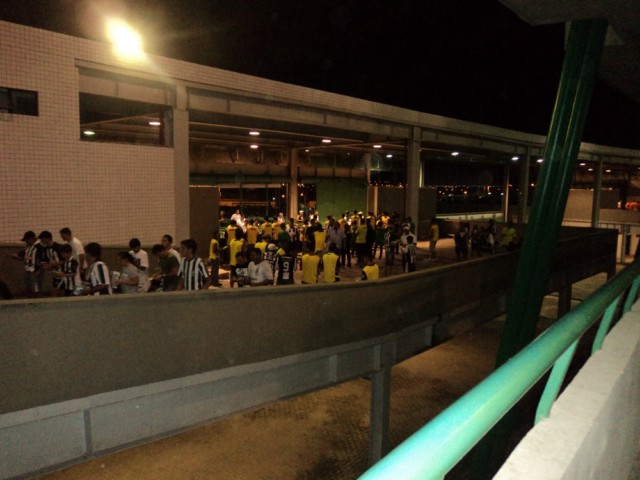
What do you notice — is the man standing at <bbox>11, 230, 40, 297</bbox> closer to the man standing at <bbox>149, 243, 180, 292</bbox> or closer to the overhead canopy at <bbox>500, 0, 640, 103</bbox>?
the man standing at <bbox>149, 243, 180, 292</bbox>

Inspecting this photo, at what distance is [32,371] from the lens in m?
5.01

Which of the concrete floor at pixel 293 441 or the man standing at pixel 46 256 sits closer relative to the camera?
the concrete floor at pixel 293 441

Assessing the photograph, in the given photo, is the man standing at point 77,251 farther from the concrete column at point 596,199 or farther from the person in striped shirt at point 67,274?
the concrete column at point 596,199

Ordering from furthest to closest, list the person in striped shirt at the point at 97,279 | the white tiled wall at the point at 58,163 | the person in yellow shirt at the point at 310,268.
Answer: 1. the person in yellow shirt at the point at 310,268
2. the white tiled wall at the point at 58,163
3. the person in striped shirt at the point at 97,279

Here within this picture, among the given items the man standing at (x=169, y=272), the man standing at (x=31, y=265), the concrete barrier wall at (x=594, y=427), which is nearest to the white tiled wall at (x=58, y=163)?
the man standing at (x=31, y=265)

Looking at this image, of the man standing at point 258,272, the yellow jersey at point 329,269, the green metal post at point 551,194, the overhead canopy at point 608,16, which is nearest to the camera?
the overhead canopy at point 608,16

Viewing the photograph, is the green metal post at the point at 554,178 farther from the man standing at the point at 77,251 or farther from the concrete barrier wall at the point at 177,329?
the man standing at the point at 77,251

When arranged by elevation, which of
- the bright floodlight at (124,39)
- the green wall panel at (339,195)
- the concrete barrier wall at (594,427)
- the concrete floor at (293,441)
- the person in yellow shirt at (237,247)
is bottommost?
the concrete floor at (293,441)

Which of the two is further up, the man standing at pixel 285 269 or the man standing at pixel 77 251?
the man standing at pixel 77 251

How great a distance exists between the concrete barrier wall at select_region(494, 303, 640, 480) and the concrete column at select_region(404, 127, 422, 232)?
76.2ft

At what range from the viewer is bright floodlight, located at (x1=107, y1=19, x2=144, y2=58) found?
41.8 ft

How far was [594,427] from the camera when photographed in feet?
7.20

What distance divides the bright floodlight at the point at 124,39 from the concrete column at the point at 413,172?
52.1 feet

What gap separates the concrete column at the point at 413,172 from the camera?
85.6 feet
